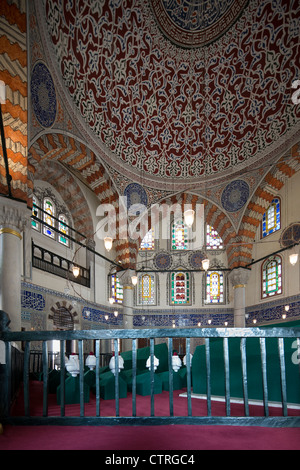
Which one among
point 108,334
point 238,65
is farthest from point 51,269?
point 108,334

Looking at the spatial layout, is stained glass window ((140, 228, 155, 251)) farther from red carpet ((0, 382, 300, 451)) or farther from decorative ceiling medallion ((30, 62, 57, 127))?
red carpet ((0, 382, 300, 451))

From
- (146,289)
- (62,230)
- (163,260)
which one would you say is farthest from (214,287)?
(62,230)

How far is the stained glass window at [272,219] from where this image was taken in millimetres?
13625

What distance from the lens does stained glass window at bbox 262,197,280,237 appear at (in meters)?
13.6

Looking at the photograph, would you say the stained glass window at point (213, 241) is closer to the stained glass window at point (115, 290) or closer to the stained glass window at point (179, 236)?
the stained glass window at point (179, 236)

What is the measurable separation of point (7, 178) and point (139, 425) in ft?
18.0

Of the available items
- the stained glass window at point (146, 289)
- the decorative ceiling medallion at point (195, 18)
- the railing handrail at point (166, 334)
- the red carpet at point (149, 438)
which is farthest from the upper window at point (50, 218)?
the red carpet at point (149, 438)

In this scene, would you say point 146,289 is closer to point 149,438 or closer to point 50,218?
point 50,218

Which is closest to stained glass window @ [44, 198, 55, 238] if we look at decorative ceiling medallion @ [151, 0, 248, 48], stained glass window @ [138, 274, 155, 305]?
stained glass window @ [138, 274, 155, 305]

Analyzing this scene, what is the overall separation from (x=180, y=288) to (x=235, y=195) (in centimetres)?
586

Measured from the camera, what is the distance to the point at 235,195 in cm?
1262

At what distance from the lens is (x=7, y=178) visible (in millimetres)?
6383

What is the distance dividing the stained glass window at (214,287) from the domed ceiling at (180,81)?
5370 millimetres
